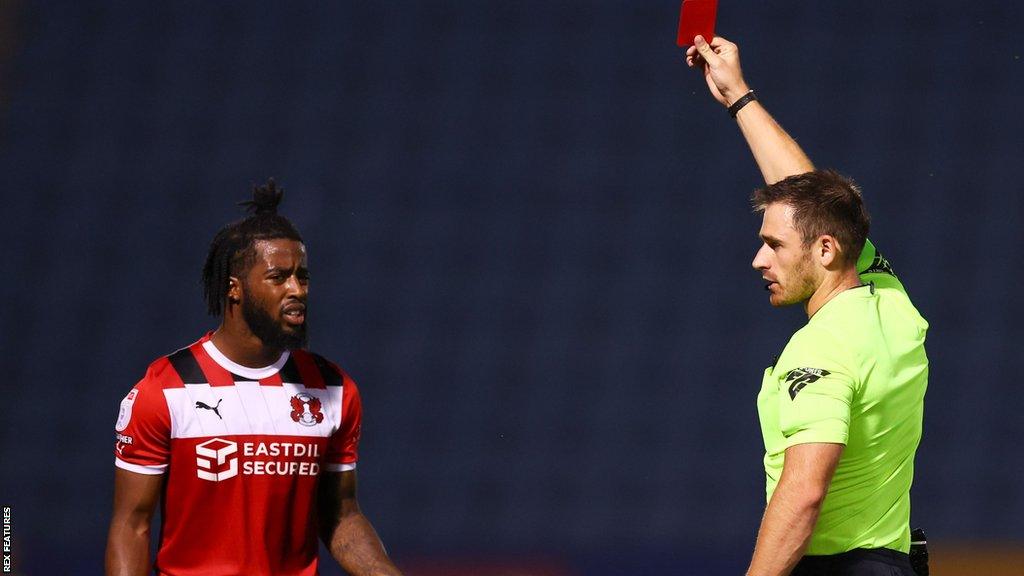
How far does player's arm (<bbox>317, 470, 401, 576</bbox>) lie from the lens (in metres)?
3.08

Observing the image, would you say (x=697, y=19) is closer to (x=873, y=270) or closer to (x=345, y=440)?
(x=873, y=270)

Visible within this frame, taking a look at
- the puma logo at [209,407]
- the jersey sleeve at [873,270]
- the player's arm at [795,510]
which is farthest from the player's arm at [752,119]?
the puma logo at [209,407]

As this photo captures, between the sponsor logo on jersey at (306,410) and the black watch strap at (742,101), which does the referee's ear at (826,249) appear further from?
the sponsor logo on jersey at (306,410)

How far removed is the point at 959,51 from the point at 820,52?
2.58 ft

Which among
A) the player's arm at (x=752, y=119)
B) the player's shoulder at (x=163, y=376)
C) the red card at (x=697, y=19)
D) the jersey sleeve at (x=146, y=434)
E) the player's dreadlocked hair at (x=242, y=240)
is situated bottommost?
the jersey sleeve at (x=146, y=434)

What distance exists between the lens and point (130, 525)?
292 cm

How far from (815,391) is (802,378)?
47 millimetres

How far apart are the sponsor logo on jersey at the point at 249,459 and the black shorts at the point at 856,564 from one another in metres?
1.15

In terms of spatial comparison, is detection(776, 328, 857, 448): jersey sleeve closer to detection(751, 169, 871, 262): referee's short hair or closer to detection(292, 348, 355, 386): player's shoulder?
detection(751, 169, 871, 262): referee's short hair

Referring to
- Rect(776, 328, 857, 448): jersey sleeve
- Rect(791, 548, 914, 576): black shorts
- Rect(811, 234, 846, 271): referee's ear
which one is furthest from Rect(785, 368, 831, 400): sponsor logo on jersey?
Rect(791, 548, 914, 576): black shorts

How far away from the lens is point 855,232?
8.46ft

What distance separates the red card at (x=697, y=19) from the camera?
3.20 m

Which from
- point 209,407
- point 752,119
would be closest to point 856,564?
point 752,119

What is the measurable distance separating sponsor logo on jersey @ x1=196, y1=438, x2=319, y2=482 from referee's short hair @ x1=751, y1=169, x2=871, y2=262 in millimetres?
1214
